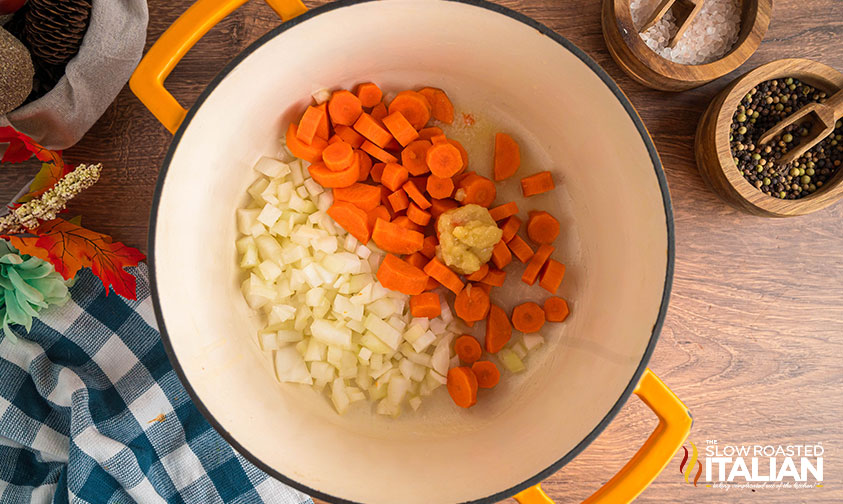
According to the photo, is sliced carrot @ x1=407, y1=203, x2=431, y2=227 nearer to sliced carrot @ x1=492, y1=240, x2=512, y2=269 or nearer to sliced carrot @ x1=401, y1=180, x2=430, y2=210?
sliced carrot @ x1=401, y1=180, x2=430, y2=210

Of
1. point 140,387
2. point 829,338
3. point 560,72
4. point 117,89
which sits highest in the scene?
point 560,72

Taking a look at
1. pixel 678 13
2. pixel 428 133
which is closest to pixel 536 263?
pixel 428 133

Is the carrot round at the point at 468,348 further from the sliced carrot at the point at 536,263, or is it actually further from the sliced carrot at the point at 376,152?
the sliced carrot at the point at 376,152

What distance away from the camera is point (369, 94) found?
46.9 inches

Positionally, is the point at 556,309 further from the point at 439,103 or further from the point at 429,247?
the point at 439,103

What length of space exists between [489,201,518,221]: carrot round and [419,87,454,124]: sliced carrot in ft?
0.77

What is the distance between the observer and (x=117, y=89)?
3.70 feet

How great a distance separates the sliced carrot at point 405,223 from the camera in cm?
119

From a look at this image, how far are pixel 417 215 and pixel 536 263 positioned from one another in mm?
288

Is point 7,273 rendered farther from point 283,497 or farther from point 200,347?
point 283,497

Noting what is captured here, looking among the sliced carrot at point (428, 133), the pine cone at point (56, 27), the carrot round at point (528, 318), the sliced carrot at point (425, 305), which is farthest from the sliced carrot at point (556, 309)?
the pine cone at point (56, 27)

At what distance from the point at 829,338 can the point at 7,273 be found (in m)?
1.82

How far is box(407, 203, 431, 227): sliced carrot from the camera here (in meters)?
1.19

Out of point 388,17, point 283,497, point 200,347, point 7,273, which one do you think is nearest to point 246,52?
point 388,17
